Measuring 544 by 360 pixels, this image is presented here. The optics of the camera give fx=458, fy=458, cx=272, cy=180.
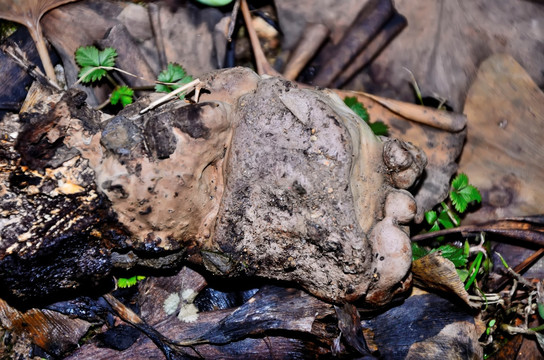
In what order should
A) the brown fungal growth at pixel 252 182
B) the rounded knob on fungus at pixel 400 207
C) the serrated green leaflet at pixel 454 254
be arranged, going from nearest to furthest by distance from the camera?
the brown fungal growth at pixel 252 182
the rounded knob on fungus at pixel 400 207
the serrated green leaflet at pixel 454 254

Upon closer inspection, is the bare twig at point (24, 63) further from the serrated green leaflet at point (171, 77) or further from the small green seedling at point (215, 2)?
the small green seedling at point (215, 2)

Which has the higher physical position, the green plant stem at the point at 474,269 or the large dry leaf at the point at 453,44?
the large dry leaf at the point at 453,44

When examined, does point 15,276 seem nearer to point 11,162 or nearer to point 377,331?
point 11,162

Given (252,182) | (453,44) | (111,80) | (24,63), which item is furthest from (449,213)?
(24,63)

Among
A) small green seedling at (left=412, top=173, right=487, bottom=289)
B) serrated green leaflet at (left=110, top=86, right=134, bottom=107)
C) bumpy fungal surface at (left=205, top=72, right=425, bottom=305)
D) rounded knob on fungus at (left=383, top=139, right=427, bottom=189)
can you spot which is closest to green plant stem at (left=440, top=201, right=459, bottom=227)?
small green seedling at (left=412, top=173, right=487, bottom=289)

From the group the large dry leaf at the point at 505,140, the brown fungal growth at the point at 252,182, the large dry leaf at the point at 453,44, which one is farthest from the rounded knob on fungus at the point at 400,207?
the large dry leaf at the point at 453,44

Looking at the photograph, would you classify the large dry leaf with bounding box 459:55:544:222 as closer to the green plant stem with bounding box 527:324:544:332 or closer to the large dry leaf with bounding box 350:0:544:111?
the large dry leaf with bounding box 350:0:544:111

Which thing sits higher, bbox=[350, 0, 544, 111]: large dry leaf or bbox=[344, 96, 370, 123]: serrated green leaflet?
bbox=[350, 0, 544, 111]: large dry leaf
